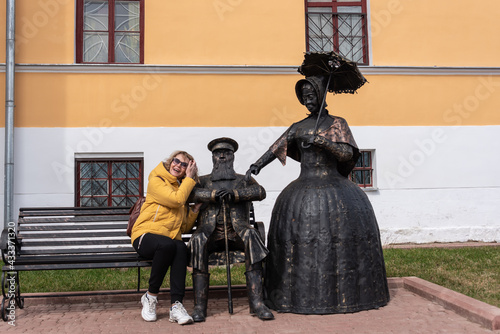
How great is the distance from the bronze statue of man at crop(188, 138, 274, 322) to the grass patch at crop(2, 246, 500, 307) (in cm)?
176

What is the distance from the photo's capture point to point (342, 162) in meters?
5.19

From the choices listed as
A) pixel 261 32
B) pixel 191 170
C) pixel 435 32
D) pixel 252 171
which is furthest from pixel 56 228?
pixel 435 32

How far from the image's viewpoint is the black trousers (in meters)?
4.73

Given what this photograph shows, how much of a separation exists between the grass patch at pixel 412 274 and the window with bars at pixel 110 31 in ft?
14.6

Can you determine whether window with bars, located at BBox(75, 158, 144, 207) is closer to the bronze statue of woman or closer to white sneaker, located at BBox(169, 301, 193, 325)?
the bronze statue of woman

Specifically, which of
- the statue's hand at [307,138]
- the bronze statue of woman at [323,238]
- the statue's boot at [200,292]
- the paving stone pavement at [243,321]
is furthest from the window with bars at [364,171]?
the statue's boot at [200,292]

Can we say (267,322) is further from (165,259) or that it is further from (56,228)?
(56,228)

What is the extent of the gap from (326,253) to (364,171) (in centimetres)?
600

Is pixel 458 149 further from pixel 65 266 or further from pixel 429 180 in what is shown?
pixel 65 266

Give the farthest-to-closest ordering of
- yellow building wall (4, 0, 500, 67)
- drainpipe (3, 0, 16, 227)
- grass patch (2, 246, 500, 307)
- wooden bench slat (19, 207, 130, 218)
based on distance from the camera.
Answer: yellow building wall (4, 0, 500, 67)
drainpipe (3, 0, 16, 227)
grass patch (2, 246, 500, 307)
wooden bench slat (19, 207, 130, 218)

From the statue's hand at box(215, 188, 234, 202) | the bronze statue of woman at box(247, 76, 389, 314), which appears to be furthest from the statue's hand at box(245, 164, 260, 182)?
the statue's hand at box(215, 188, 234, 202)

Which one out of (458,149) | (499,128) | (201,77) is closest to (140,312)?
(201,77)

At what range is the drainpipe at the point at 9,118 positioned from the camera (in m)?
9.25

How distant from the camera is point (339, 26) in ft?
35.8
